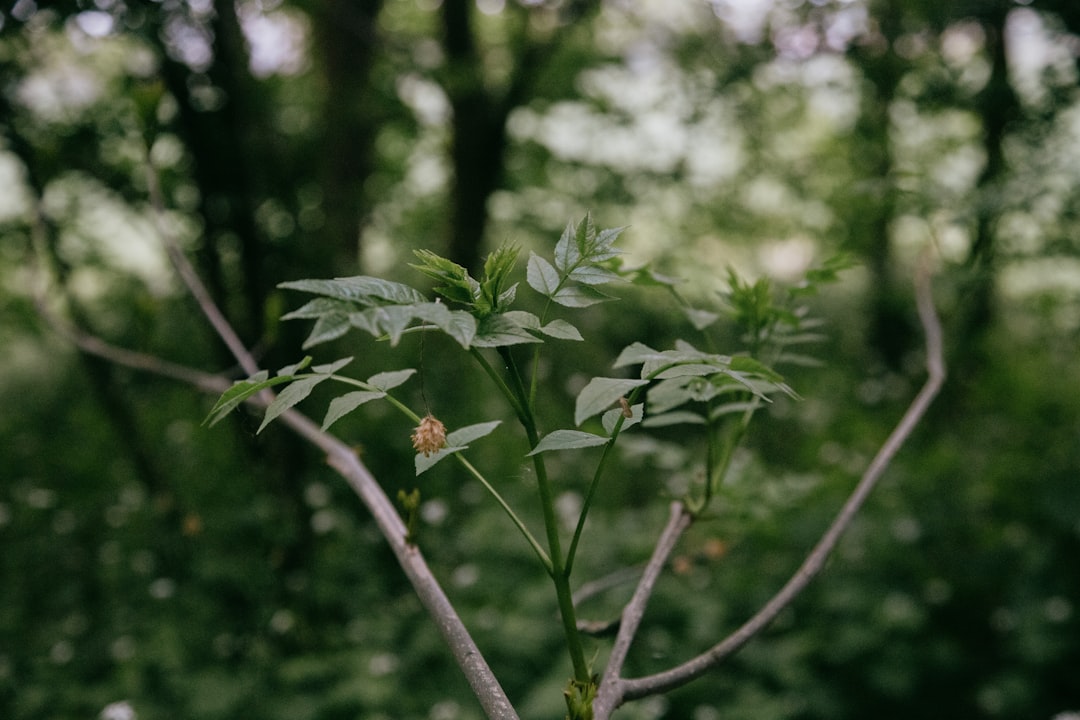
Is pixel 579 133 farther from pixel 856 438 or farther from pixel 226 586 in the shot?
pixel 226 586

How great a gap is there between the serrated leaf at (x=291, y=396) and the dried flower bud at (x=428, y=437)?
104 millimetres

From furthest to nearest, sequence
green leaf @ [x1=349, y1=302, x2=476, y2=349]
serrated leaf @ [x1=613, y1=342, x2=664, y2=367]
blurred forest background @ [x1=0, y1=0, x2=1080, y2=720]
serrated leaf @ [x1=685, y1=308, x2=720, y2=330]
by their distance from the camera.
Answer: blurred forest background @ [x1=0, y1=0, x2=1080, y2=720]
serrated leaf @ [x1=685, y1=308, x2=720, y2=330]
serrated leaf @ [x1=613, y1=342, x2=664, y2=367]
green leaf @ [x1=349, y1=302, x2=476, y2=349]

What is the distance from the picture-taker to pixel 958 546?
12.6 feet

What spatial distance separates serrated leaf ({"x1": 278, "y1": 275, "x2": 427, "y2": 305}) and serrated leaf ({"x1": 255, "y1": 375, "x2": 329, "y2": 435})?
0.29ft

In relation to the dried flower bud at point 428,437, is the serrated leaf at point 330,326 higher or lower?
higher

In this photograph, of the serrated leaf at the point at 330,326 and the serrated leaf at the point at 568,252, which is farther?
the serrated leaf at the point at 568,252

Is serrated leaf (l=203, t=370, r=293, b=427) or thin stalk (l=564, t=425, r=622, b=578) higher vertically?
serrated leaf (l=203, t=370, r=293, b=427)

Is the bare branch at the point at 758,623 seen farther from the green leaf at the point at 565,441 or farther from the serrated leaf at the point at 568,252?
the serrated leaf at the point at 568,252

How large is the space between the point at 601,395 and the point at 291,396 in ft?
0.93

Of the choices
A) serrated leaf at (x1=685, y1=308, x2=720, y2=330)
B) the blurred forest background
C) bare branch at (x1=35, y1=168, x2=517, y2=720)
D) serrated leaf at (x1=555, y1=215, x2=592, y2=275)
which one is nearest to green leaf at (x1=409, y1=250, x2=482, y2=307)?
serrated leaf at (x1=555, y1=215, x2=592, y2=275)

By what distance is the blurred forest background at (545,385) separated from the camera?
9.98ft

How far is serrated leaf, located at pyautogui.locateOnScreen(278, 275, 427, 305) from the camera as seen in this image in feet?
2.28

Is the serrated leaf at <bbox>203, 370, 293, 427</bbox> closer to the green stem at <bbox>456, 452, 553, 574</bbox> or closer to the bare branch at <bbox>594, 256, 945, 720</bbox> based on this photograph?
the green stem at <bbox>456, 452, 553, 574</bbox>

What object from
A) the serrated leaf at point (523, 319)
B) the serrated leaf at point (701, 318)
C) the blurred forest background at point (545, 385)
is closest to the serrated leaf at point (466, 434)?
the serrated leaf at point (523, 319)
